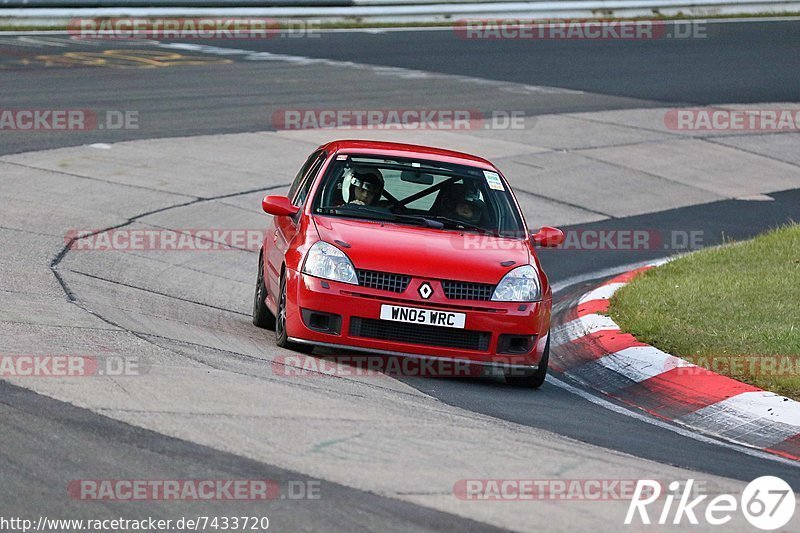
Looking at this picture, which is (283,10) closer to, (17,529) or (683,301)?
(683,301)

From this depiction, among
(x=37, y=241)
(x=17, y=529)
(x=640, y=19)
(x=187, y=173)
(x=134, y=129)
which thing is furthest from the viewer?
(x=640, y=19)

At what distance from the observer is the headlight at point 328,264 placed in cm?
862

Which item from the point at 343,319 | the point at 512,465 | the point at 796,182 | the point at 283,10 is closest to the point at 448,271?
the point at 343,319

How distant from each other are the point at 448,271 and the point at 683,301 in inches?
127

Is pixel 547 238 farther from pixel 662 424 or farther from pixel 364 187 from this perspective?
pixel 662 424

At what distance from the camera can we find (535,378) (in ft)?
29.4

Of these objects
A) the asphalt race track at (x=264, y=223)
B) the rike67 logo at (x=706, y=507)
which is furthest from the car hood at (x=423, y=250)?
the rike67 logo at (x=706, y=507)

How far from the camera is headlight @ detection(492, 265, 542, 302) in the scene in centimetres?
873

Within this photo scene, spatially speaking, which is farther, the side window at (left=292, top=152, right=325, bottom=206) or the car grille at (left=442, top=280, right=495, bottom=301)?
the side window at (left=292, top=152, right=325, bottom=206)

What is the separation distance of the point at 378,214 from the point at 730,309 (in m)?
3.16

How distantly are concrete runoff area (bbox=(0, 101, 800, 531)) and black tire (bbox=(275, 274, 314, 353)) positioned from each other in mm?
105

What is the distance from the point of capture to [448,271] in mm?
8625

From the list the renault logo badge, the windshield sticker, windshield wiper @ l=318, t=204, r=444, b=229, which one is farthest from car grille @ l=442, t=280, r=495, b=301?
the windshield sticker

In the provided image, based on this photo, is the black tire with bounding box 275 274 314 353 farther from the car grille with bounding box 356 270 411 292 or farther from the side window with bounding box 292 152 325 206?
the side window with bounding box 292 152 325 206
